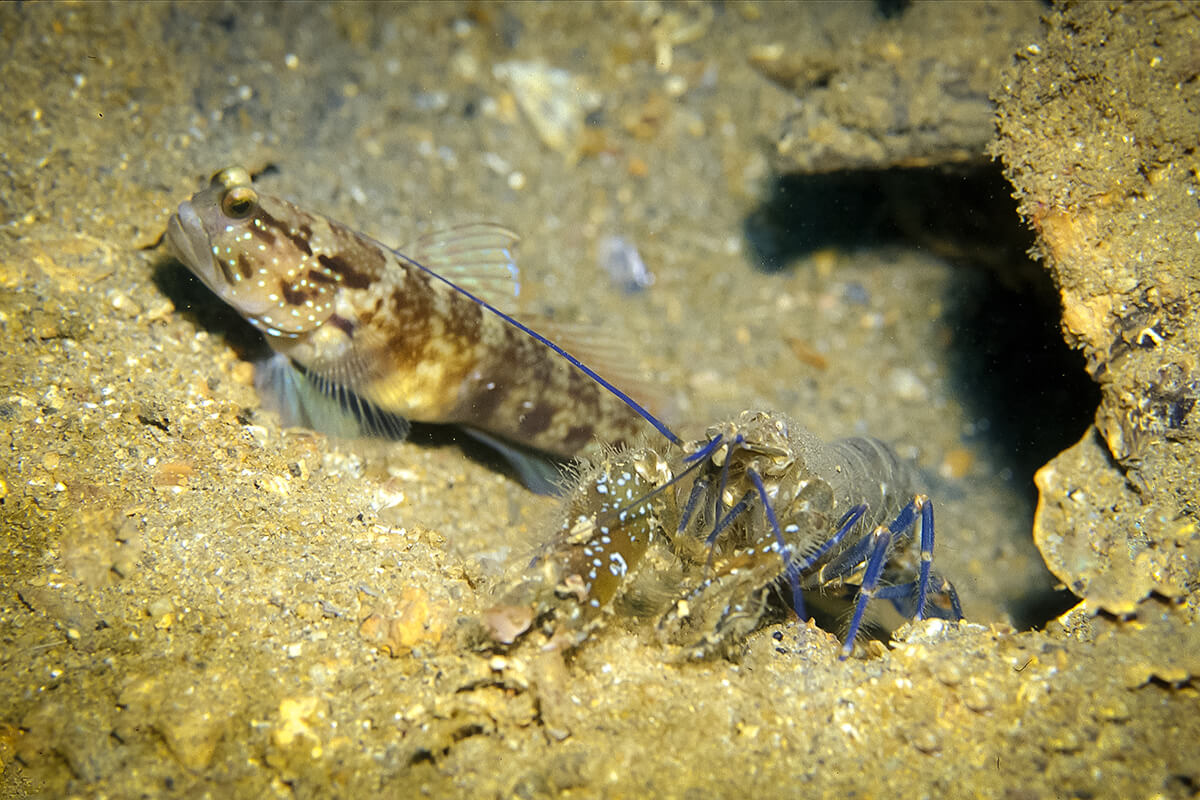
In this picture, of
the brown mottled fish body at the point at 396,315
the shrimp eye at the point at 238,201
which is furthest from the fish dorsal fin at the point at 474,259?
the shrimp eye at the point at 238,201

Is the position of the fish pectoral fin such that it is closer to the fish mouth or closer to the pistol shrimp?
the fish mouth

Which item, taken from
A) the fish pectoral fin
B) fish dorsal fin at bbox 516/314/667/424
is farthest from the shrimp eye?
fish dorsal fin at bbox 516/314/667/424

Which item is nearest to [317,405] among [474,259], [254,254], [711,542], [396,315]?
[396,315]

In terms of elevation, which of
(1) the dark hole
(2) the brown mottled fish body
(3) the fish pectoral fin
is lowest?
(3) the fish pectoral fin

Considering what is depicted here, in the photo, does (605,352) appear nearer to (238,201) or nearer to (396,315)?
(396,315)

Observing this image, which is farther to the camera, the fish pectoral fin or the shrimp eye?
the fish pectoral fin

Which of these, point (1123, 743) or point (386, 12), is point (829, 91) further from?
point (1123, 743)
